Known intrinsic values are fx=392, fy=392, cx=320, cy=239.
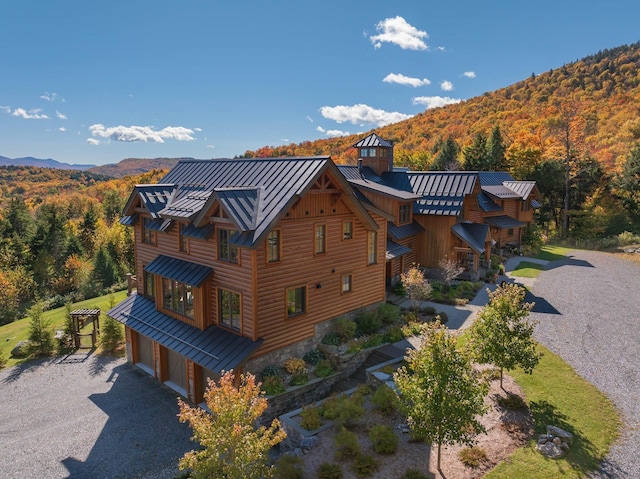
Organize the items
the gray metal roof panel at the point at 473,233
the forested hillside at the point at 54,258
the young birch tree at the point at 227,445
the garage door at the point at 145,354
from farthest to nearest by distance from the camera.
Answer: the forested hillside at the point at 54,258, the gray metal roof panel at the point at 473,233, the garage door at the point at 145,354, the young birch tree at the point at 227,445

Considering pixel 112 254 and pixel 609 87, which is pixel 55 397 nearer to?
pixel 112 254

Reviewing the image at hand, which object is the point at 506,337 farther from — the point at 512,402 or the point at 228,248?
the point at 228,248

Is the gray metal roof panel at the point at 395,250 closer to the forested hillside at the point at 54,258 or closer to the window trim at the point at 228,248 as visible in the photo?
the window trim at the point at 228,248

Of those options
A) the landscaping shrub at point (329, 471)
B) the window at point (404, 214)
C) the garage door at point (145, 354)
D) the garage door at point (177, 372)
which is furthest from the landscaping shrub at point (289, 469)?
the window at point (404, 214)

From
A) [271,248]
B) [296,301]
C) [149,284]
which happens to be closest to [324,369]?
[296,301]

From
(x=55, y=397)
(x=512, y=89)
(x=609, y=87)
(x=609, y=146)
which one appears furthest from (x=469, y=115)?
(x=55, y=397)
